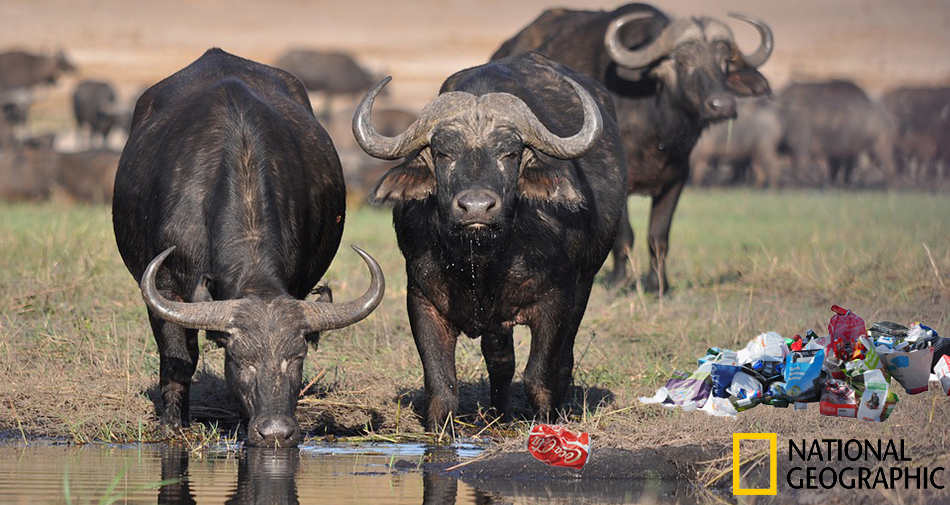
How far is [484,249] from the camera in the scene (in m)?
7.13

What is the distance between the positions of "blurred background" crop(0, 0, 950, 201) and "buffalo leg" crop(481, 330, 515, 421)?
19983mm

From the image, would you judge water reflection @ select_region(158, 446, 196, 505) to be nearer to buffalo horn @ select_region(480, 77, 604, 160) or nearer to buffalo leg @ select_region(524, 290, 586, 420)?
buffalo leg @ select_region(524, 290, 586, 420)

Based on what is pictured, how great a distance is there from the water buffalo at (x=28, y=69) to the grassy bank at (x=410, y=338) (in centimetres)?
2031

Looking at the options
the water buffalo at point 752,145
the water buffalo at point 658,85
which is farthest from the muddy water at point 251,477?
the water buffalo at point 752,145

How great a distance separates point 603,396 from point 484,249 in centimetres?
157

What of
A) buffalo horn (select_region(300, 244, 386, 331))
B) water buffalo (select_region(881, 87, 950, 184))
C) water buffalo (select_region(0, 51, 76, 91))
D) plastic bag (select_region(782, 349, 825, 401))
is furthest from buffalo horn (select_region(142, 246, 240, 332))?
water buffalo (select_region(0, 51, 76, 91))

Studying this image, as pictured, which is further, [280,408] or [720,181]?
[720,181]

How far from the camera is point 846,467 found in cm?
598

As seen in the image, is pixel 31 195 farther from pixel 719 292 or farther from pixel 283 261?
pixel 283 261

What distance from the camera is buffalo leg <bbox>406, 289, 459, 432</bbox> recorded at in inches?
285

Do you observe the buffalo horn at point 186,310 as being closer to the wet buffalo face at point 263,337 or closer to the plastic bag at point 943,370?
the wet buffalo face at point 263,337

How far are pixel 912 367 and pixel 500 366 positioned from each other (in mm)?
2113

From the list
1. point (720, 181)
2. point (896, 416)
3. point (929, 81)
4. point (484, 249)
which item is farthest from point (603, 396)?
point (929, 81)

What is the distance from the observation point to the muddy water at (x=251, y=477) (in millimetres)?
5723
